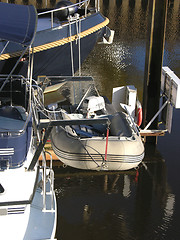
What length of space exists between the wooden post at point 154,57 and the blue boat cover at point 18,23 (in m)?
2.76

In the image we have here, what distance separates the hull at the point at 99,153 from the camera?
22.7ft

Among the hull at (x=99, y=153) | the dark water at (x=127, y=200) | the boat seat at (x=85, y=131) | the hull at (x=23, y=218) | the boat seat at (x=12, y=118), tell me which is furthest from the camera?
the boat seat at (x=85, y=131)

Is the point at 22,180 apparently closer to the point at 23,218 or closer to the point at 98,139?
the point at 23,218

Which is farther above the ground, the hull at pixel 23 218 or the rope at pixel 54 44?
the rope at pixel 54 44

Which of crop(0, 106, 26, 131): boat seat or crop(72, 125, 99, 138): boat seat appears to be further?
crop(72, 125, 99, 138): boat seat

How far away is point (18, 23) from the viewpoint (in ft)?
17.6

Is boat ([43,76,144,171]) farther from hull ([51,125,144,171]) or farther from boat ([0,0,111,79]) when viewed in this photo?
boat ([0,0,111,79])

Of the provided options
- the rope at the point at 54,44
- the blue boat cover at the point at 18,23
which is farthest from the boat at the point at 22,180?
the rope at the point at 54,44

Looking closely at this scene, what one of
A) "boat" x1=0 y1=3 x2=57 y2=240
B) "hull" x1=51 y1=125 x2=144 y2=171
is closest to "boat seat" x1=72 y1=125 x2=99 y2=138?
"hull" x1=51 y1=125 x2=144 y2=171

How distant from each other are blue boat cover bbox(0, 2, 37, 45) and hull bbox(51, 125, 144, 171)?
8.20ft

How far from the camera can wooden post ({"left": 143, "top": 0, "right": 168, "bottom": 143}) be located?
7.55 metres

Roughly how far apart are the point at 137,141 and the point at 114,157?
0.55 m

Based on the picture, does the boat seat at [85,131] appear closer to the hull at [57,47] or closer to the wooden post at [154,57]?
the wooden post at [154,57]

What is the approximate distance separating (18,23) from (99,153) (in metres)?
2.80
